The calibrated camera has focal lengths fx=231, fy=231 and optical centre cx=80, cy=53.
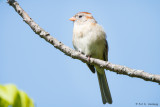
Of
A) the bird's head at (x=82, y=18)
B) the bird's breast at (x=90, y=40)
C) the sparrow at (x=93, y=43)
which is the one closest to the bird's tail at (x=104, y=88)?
the sparrow at (x=93, y=43)

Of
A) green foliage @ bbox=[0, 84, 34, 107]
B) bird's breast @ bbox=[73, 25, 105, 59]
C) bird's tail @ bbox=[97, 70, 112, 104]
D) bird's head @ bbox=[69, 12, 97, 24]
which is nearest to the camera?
green foliage @ bbox=[0, 84, 34, 107]

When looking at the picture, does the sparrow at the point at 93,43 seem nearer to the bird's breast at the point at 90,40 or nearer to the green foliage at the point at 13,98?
the bird's breast at the point at 90,40

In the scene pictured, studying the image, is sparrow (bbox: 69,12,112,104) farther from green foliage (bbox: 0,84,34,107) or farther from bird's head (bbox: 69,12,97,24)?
green foliage (bbox: 0,84,34,107)

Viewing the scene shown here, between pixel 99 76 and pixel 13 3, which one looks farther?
pixel 99 76

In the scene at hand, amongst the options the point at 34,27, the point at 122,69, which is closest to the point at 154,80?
the point at 122,69

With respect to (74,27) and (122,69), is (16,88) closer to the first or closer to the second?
(122,69)

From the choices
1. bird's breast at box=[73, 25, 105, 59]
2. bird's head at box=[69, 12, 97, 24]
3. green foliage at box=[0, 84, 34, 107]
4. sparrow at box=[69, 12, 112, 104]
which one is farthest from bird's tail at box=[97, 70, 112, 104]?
green foliage at box=[0, 84, 34, 107]

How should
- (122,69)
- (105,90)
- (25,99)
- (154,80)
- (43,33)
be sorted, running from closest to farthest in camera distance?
(25,99)
(154,80)
(122,69)
(43,33)
(105,90)
